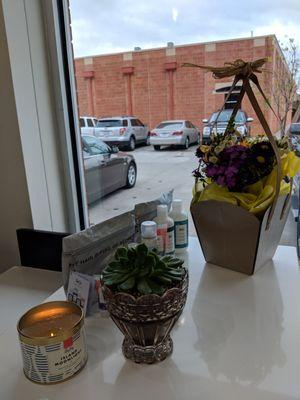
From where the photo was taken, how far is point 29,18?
127cm

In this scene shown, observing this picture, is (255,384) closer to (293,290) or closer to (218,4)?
(293,290)

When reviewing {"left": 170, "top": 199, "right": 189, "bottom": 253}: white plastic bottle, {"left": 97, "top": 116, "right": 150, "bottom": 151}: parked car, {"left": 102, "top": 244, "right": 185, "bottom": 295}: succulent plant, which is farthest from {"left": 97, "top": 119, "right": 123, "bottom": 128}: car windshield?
{"left": 102, "top": 244, "right": 185, "bottom": 295}: succulent plant

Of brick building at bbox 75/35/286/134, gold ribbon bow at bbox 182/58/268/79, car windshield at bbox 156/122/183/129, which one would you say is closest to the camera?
gold ribbon bow at bbox 182/58/268/79

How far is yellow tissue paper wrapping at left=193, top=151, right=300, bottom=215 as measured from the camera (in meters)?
0.86

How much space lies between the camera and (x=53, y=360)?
1.85 ft

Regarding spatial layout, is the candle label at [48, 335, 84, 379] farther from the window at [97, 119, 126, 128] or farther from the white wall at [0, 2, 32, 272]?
the window at [97, 119, 126, 128]

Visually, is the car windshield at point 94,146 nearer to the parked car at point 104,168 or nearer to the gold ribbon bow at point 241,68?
the parked car at point 104,168

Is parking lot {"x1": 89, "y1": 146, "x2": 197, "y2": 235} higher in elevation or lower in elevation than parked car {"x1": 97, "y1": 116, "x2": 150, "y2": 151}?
lower

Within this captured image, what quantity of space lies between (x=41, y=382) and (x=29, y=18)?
1223mm

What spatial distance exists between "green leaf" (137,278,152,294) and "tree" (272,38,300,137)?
2.73ft

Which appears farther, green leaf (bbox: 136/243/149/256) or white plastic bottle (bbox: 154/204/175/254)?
white plastic bottle (bbox: 154/204/175/254)

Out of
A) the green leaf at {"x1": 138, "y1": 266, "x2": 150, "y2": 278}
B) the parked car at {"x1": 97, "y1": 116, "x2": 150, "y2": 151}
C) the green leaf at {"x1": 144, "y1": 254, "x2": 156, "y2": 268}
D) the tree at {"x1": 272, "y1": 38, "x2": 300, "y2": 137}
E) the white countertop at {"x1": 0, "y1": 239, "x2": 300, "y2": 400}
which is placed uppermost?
the tree at {"x1": 272, "y1": 38, "x2": 300, "y2": 137}

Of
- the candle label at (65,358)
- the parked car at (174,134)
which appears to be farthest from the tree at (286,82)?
the candle label at (65,358)

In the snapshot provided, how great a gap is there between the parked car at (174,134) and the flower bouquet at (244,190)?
0.41 m
